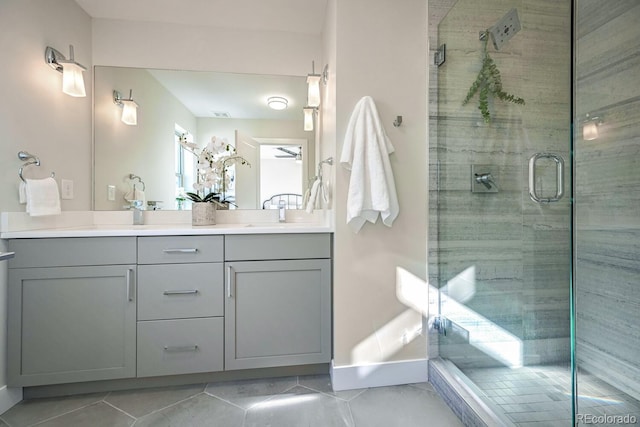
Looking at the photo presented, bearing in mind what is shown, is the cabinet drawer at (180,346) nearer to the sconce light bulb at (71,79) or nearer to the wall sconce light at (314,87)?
the sconce light bulb at (71,79)

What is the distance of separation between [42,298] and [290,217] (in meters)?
1.47

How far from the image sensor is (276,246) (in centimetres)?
167

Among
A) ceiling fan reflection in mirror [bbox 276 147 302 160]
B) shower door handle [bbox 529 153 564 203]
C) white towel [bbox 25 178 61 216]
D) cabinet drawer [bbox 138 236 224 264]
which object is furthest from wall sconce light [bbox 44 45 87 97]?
shower door handle [bbox 529 153 564 203]

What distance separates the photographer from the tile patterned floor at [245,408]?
4.58 feet

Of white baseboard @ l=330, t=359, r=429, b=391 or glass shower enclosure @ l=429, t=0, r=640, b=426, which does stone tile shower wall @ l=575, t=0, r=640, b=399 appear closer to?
glass shower enclosure @ l=429, t=0, r=640, b=426

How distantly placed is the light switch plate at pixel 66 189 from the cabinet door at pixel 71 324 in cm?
56

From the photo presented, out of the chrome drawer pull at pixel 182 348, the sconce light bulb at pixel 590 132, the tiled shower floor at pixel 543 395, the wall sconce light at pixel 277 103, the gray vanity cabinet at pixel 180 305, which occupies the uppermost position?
the wall sconce light at pixel 277 103

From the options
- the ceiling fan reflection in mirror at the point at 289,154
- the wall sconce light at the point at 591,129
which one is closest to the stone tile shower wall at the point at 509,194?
the wall sconce light at the point at 591,129

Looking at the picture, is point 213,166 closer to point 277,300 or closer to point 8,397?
point 277,300

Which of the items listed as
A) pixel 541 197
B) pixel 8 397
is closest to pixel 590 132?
pixel 541 197

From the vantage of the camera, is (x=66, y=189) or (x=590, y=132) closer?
(x=590, y=132)

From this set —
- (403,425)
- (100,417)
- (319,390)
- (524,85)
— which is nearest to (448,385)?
(403,425)

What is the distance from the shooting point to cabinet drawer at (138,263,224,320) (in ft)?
5.16

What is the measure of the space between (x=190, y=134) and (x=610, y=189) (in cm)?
259
